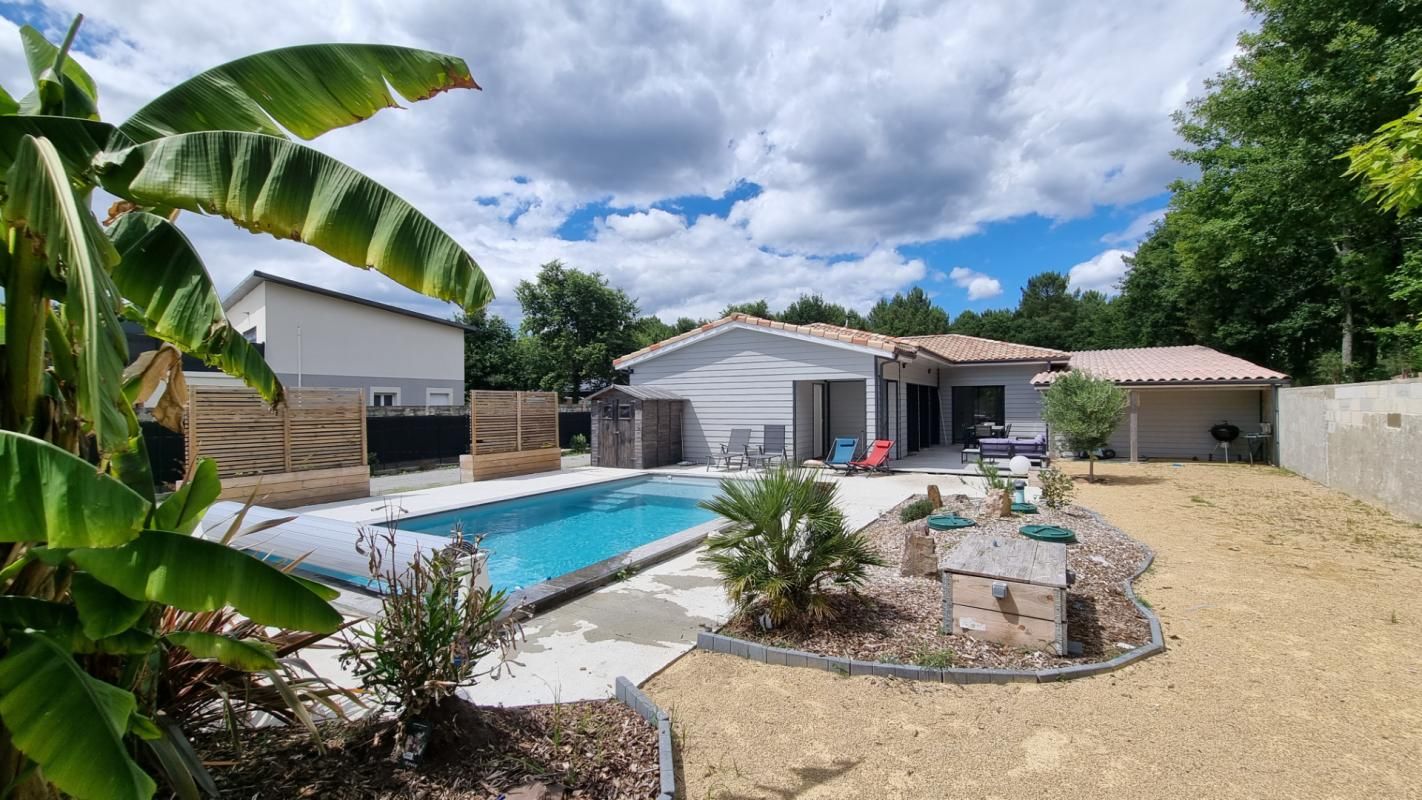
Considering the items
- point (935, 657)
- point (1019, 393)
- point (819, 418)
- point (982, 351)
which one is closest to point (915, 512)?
point (935, 657)

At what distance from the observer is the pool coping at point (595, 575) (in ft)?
17.3

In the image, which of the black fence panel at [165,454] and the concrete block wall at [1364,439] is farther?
the black fence panel at [165,454]

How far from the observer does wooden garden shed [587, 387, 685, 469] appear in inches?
645

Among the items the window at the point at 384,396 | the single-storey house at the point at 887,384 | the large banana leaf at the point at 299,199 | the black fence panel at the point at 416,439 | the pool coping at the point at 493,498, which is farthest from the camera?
the window at the point at 384,396

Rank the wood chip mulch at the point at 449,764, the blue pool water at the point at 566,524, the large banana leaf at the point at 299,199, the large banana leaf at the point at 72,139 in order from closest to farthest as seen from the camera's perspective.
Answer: the large banana leaf at the point at 72,139 → the large banana leaf at the point at 299,199 → the wood chip mulch at the point at 449,764 → the blue pool water at the point at 566,524

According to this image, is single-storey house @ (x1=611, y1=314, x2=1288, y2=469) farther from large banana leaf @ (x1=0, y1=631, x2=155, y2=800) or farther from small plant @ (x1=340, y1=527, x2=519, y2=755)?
large banana leaf @ (x1=0, y1=631, x2=155, y2=800)

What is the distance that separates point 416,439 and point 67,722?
17653 mm

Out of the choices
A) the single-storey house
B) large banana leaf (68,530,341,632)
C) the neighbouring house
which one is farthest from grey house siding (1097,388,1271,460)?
the neighbouring house

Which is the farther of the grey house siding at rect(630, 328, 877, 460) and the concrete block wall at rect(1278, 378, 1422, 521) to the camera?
the grey house siding at rect(630, 328, 877, 460)

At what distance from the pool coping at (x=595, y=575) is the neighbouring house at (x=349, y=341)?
16.1 metres

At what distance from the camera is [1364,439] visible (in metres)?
10.4

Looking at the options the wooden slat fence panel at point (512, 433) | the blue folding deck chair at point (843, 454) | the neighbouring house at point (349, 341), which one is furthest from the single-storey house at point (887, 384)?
the neighbouring house at point (349, 341)

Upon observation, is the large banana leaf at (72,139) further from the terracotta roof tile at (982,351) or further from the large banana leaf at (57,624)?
the terracotta roof tile at (982,351)

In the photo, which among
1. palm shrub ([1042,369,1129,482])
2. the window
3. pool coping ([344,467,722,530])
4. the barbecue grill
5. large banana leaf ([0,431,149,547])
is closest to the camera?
large banana leaf ([0,431,149,547])
